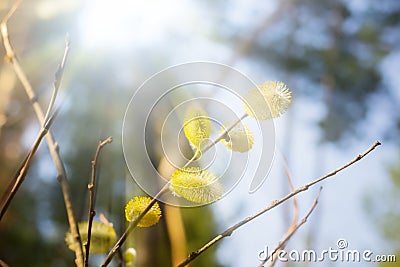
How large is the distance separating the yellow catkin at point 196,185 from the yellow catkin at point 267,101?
1.2 inches

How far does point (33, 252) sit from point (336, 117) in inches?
95.4

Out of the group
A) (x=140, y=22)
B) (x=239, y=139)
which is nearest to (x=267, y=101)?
(x=239, y=139)

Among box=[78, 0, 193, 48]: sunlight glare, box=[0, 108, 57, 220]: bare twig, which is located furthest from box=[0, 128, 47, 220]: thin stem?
box=[78, 0, 193, 48]: sunlight glare

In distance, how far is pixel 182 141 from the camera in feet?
0.71

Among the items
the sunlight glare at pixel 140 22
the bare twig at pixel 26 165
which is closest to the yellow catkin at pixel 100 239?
the bare twig at pixel 26 165

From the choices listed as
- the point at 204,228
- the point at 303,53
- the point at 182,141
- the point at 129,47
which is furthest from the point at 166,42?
the point at 182,141

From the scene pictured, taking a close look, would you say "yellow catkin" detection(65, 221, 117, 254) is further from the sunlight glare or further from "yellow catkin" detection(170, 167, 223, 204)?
the sunlight glare

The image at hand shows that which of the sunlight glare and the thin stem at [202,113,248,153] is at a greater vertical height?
the sunlight glare

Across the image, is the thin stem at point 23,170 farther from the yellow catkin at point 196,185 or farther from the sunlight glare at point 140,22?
the sunlight glare at point 140,22

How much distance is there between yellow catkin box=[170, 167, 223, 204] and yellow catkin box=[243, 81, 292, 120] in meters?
0.03

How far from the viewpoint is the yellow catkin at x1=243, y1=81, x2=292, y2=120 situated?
0.18 meters

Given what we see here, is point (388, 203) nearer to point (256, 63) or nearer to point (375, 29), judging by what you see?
point (375, 29)

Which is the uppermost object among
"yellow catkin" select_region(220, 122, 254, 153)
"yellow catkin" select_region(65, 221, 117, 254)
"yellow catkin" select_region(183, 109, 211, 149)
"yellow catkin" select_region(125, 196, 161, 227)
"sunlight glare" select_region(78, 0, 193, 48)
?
"sunlight glare" select_region(78, 0, 193, 48)

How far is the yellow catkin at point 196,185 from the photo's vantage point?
17 cm
